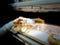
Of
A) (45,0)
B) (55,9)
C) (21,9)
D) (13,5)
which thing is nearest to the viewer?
(55,9)

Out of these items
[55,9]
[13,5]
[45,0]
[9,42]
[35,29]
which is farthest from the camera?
[13,5]

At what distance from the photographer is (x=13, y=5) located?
423cm

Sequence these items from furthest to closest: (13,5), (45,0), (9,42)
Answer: (13,5)
(9,42)
(45,0)

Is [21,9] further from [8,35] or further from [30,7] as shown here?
[8,35]

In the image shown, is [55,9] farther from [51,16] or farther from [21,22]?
[21,22]

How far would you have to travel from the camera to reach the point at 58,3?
2.54 metres

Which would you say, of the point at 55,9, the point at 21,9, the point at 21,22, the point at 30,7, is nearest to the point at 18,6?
the point at 21,9

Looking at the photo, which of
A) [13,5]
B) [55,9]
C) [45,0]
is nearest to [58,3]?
[55,9]

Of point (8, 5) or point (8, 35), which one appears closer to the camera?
point (8, 35)

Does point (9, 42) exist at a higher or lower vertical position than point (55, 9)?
lower

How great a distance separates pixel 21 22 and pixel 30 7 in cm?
87

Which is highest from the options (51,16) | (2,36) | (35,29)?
(51,16)

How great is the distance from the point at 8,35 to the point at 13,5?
1627 mm

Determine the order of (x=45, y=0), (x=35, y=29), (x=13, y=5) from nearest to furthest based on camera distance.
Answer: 1. (x=35, y=29)
2. (x=45, y=0)
3. (x=13, y=5)
